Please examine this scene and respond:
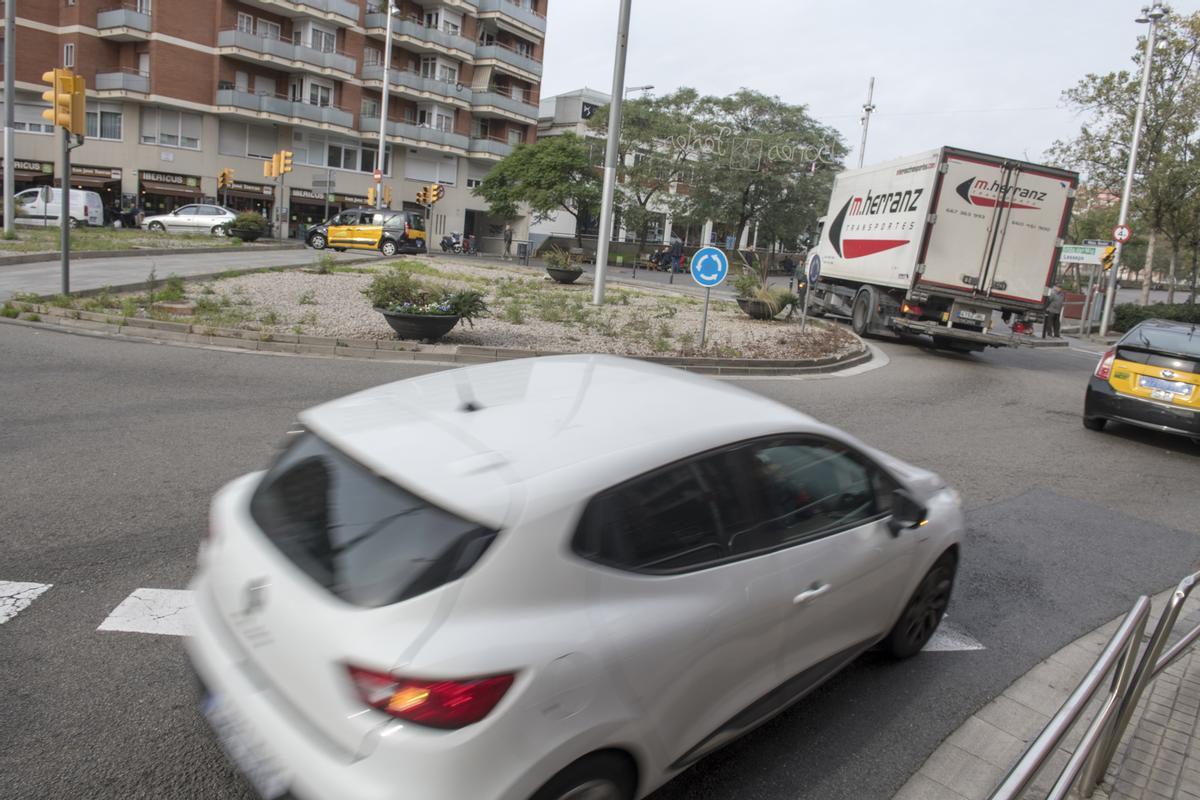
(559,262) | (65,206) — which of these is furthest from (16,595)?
(559,262)

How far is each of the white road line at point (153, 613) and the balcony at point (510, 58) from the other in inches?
2312

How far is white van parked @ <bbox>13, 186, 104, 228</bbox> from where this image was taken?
34.7 metres

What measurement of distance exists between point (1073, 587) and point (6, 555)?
6223mm

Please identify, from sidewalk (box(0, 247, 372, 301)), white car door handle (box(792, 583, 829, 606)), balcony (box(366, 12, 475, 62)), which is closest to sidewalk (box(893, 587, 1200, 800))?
white car door handle (box(792, 583, 829, 606))

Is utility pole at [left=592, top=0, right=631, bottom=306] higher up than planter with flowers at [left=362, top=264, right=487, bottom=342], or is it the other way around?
utility pole at [left=592, top=0, right=631, bottom=306]

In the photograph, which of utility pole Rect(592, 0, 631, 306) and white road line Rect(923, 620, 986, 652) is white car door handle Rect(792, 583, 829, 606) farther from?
utility pole Rect(592, 0, 631, 306)

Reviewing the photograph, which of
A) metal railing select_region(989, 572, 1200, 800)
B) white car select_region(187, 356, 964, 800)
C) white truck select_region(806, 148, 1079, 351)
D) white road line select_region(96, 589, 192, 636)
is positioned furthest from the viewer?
white truck select_region(806, 148, 1079, 351)

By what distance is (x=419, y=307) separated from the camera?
40.6 feet

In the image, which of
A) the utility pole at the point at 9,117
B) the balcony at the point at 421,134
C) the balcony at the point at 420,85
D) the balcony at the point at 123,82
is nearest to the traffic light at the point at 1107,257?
the utility pole at the point at 9,117

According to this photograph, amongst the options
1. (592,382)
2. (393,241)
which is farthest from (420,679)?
(393,241)

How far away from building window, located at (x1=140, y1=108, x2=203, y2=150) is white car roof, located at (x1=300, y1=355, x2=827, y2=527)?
47.8 metres

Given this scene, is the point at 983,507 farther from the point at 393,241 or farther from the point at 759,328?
the point at 393,241

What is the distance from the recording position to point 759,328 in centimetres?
1831

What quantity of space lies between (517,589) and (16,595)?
312 centimetres
